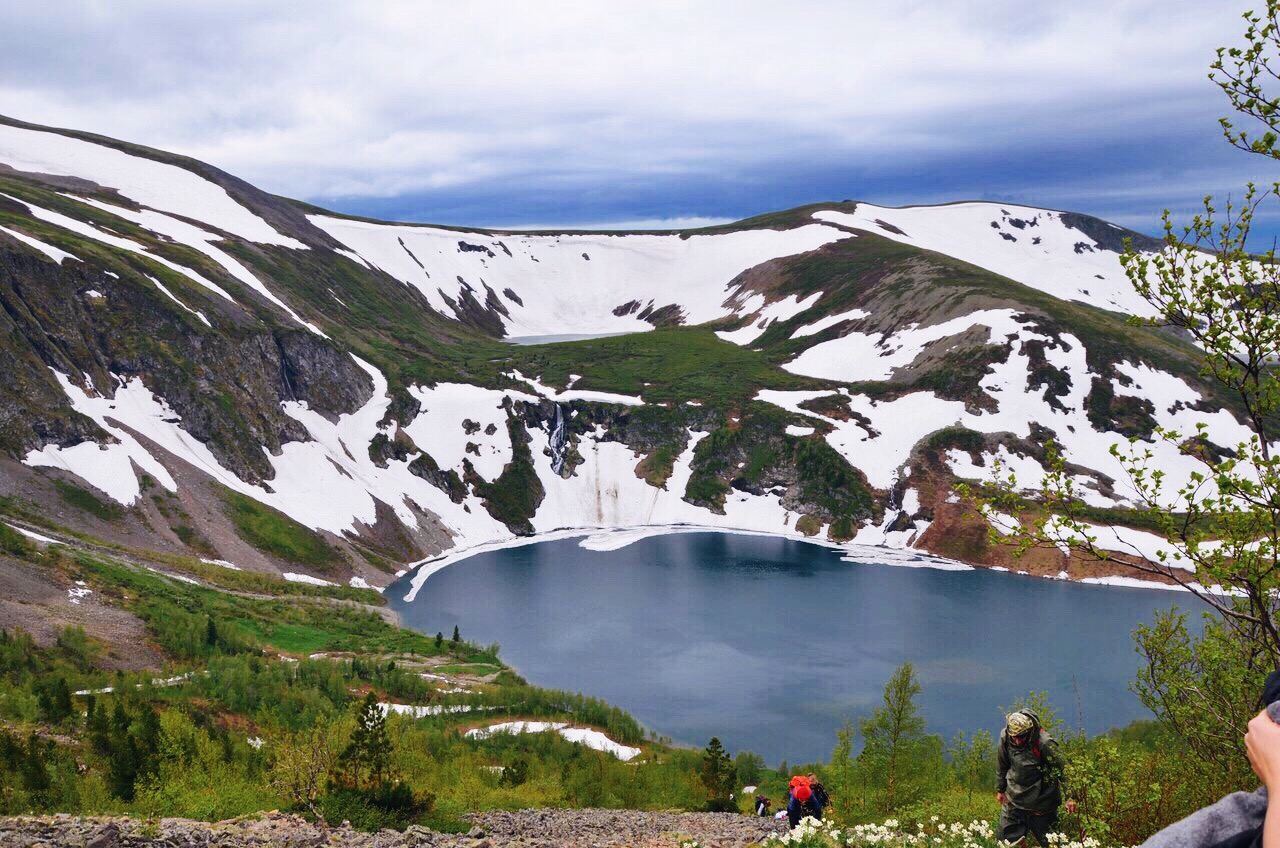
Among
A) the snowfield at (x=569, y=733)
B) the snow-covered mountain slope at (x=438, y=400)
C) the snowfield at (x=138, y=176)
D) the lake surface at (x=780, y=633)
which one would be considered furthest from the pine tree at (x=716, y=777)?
the snowfield at (x=138, y=176)

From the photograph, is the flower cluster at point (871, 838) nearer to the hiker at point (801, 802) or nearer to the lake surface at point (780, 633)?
the hiker at point (801, 802)

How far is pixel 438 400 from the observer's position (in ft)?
396

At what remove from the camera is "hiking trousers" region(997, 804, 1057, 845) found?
12.0 meters

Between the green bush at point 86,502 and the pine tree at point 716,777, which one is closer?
the pine tree at point 716,777

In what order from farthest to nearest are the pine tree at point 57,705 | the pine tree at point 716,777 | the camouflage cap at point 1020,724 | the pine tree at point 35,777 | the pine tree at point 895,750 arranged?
the pine tree at point 716,777, the pine tree at point 57,705, the pine tree at point 895,750, the pine tree at point 35,777, the camouflage cap at point 1020,724

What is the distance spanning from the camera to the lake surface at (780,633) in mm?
54469

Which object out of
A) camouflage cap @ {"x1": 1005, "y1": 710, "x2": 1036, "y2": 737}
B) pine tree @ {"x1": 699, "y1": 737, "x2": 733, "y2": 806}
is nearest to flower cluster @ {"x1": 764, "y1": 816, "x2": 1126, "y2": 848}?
camouflage cap @ {"x1": 1005, "y1": 710, "x2": 1036, "y2": 737}

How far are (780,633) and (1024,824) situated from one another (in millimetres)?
60105

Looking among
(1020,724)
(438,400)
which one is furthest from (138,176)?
(1020,724)

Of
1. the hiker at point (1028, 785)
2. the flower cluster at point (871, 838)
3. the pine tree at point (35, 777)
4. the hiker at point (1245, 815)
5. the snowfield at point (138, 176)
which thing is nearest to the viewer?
the hiker at point (1245, 815)

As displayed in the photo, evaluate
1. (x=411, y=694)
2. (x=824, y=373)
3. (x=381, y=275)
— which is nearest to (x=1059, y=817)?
(x=411, y=694)

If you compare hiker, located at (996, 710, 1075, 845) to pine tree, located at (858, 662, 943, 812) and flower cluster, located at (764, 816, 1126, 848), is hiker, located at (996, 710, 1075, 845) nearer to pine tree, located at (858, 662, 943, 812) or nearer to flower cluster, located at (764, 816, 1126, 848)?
flower cluster, located at (764, 816, 1126, 848)

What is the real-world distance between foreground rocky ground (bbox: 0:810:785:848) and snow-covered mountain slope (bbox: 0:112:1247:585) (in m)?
57.3

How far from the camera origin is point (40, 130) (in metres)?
153
